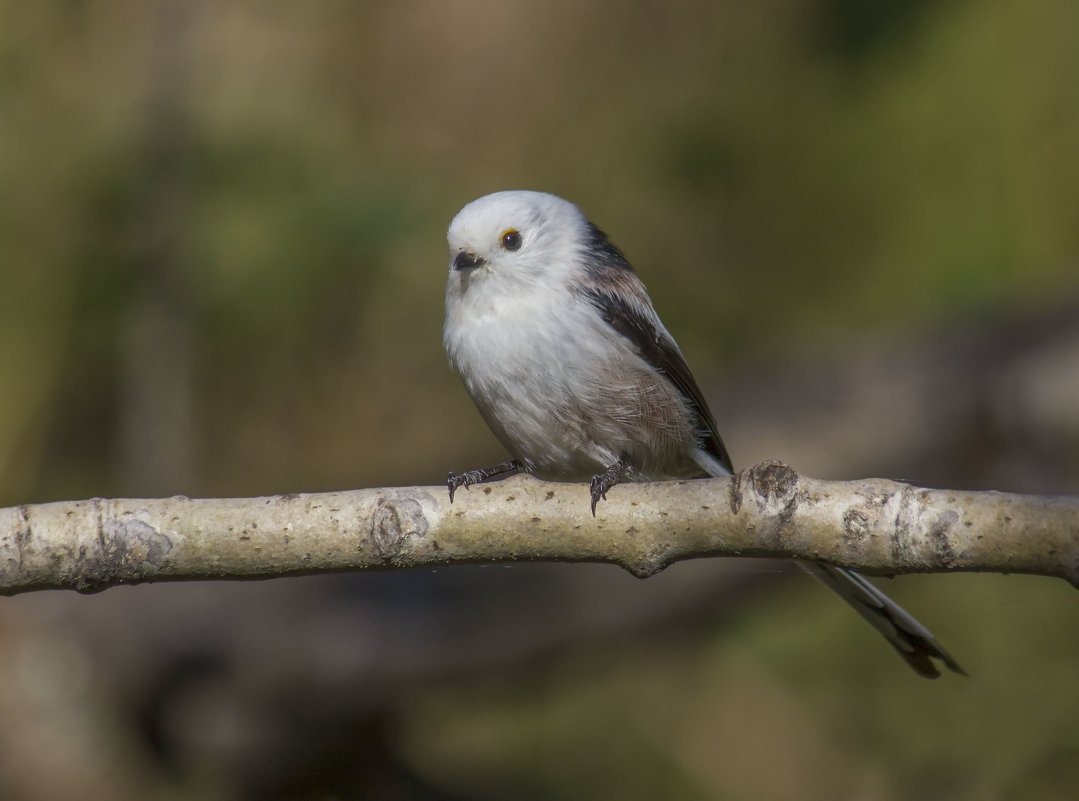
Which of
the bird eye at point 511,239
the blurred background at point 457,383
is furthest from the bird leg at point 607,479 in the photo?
the blurred background at point 457,383

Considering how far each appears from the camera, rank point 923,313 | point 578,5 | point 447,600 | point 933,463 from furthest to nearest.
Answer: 1. point 578,5
2. point 923,313
3. point 933,463
4. point 447,600

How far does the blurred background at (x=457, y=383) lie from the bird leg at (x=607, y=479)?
1.64 m

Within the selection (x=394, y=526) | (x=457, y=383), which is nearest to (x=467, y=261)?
(x=394, y=526)

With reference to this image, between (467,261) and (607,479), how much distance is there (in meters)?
0.80

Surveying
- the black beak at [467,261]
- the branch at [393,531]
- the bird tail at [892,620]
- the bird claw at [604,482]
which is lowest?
the bird tail at [892,620]

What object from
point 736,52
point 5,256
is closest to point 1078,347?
point 736,52

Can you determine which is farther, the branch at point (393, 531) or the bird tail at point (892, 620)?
the bird tail at point (892, 620)

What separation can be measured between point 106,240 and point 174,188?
387 millimetres

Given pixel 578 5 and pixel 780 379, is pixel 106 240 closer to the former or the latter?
pixel 578 5

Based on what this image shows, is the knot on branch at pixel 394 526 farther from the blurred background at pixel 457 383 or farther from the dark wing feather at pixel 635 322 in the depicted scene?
the blurred background at pixel 457 383

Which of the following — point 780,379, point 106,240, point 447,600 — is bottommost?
point 447,600

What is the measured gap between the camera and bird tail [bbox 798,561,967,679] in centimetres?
239

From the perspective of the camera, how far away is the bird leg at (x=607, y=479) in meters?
2.06

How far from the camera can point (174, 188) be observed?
14.4 ft
